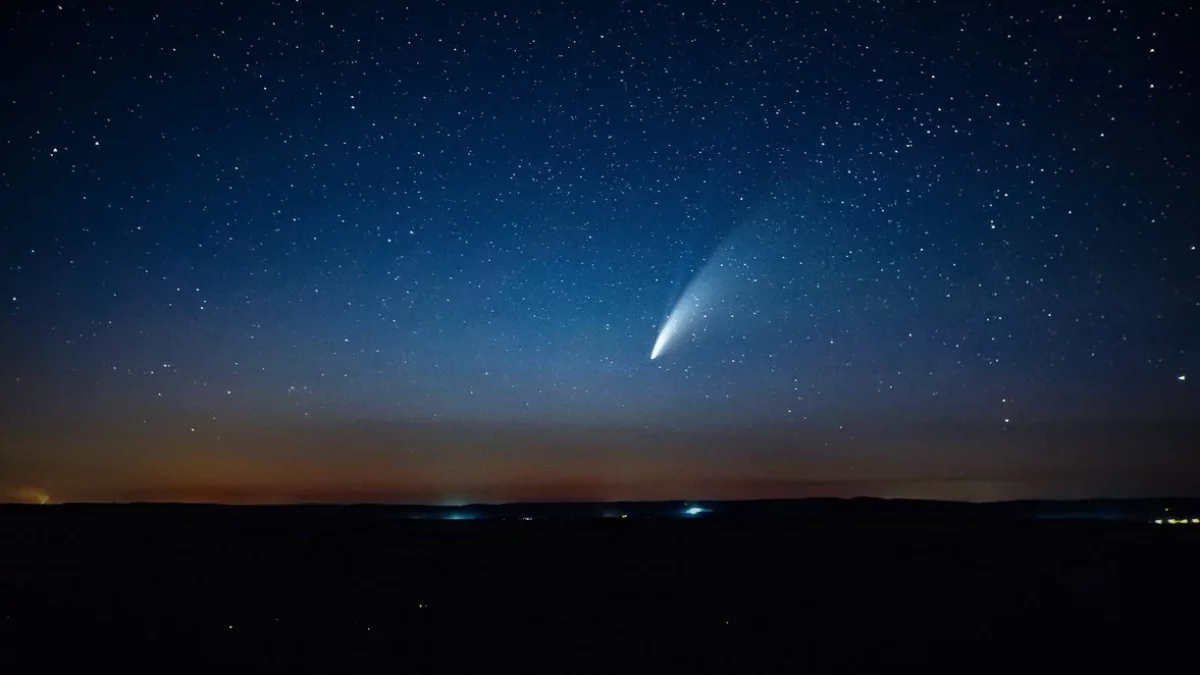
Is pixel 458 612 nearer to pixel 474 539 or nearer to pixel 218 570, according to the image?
pixel 218 570

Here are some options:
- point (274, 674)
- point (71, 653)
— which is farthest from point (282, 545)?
point (274, 674)

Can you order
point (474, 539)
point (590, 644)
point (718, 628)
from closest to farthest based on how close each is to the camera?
point (590, 644) → point (718, 628) → point (474, 539)

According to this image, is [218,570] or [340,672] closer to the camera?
[340,672]

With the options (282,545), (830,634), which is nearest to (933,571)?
(830,634)

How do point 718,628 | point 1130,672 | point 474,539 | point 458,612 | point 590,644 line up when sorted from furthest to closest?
point 474,539
point 458,612
point 718,628
point 590,644
point 1130,672

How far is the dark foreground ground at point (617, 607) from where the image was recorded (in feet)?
29.1

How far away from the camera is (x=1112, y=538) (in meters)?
19.6

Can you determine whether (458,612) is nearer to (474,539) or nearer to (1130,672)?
(1130,672)

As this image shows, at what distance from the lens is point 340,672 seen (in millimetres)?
8336

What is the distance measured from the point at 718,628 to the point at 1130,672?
4.66m

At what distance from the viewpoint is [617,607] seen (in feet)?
38.1

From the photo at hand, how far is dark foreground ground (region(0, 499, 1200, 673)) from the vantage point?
8.88 meters

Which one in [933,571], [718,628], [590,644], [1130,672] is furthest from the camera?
[933,571]

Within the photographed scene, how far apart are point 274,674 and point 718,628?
5.58 meters
